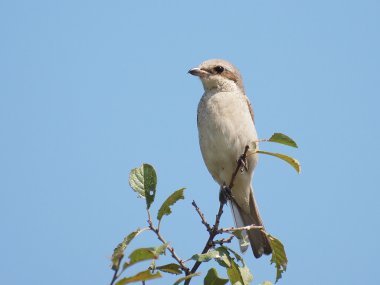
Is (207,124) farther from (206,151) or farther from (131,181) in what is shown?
(131,181)

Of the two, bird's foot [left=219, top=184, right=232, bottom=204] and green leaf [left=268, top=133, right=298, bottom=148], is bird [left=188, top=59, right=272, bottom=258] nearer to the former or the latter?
bird's foot [left=219, top=184, right=232, bottom=204]

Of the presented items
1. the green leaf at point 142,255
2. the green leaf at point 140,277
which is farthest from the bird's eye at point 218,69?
the green leaf at point 140,277

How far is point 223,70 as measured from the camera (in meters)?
6.94

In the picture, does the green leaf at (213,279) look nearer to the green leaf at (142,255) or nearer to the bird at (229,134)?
the green leaf at (142,255)

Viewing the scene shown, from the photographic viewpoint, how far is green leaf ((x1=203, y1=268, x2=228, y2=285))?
334 centimetres

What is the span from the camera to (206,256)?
3453mm

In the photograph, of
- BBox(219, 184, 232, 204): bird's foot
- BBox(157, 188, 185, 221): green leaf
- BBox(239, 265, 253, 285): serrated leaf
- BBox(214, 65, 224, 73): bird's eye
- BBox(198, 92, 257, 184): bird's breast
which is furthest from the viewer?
BBox(214, 65, 224, 73): bird's eye

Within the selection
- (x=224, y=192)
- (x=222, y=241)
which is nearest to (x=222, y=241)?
(x=222, y=241)

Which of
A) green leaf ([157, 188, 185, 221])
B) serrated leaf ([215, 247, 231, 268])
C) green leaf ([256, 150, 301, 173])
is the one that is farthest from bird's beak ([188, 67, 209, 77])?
serrated leaf ([215, 247, 231, 268])

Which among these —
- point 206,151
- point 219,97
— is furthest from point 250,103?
point 206,151

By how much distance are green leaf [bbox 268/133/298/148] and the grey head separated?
2.78m

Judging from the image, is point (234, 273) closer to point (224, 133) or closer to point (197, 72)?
point (224, 133)

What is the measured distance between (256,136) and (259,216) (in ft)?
3.42

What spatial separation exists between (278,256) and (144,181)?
4.08 ft
